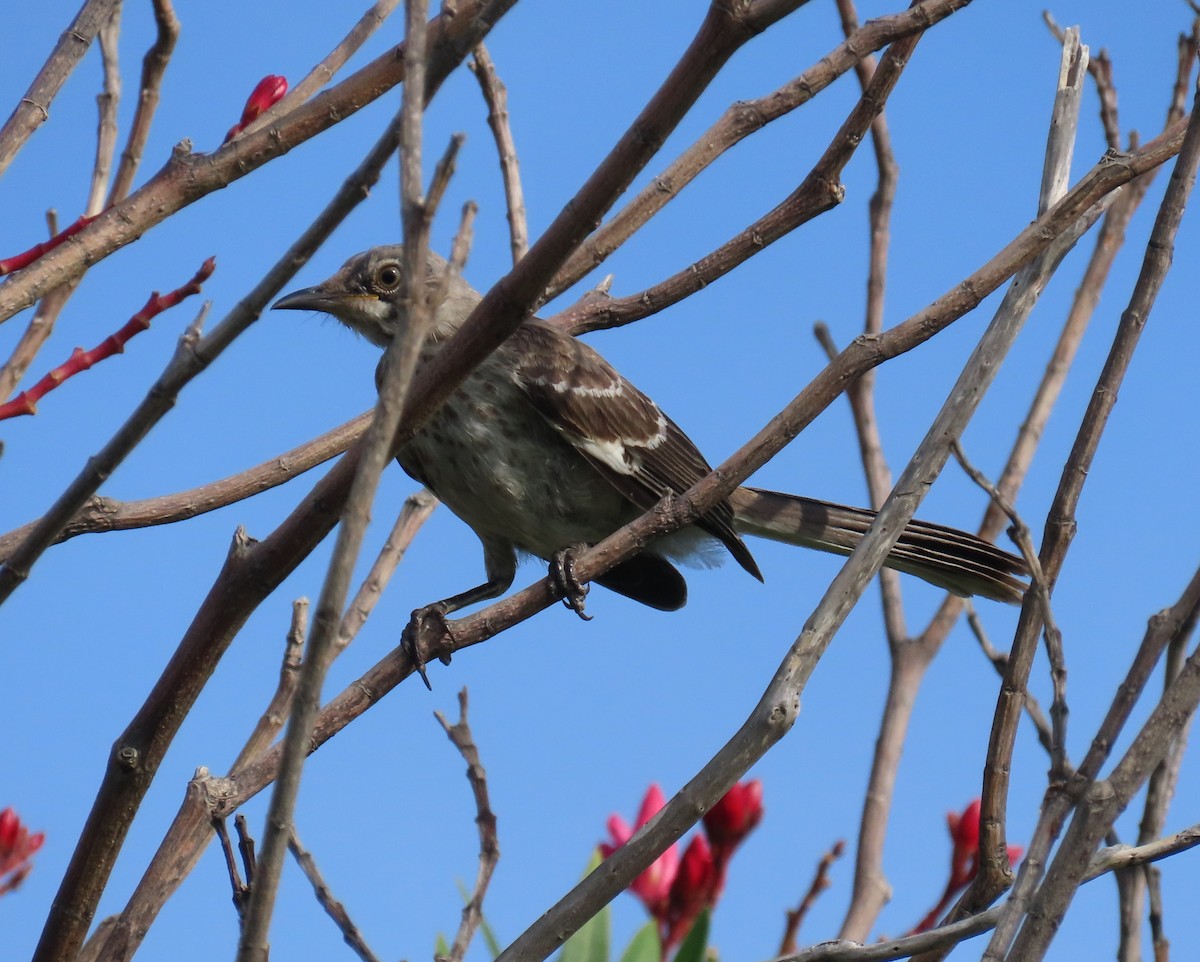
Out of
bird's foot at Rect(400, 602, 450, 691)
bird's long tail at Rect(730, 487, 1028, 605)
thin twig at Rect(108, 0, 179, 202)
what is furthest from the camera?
bird's long tail at Rect(730, 487, 1028, 605)

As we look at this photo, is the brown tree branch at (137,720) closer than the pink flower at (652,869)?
Yes

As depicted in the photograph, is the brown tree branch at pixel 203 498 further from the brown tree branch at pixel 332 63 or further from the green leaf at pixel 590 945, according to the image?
the green leaf at pixel 590 945

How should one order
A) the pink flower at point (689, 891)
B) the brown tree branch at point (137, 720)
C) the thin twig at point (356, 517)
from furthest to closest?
the pink flower at point (689, 891) → the brown tree branch at point (137, 720) → the thin twig at point (356, 517)

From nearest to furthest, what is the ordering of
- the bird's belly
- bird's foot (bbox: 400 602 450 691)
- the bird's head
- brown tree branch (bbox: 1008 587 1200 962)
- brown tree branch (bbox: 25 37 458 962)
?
brown tree branch (bbox: 1008 587 1200 962), brown tree branch (bbox: 25 37 458 962), bird's foot (bbox: 400 602 450 691), the bird's belly, the bird's head

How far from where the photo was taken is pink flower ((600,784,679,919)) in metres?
3.95

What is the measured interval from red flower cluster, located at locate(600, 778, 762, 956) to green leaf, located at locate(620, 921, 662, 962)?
0.10 meters

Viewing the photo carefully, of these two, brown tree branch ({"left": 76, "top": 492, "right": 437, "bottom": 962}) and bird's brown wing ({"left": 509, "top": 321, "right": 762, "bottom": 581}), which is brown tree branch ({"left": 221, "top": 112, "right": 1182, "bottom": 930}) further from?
bird's brown wing ({"left": 509, "top": 321, "right": 762, "bottom": 581})

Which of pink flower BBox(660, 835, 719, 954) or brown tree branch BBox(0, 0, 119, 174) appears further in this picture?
pink flower BBox(660, 835, 719, 954)

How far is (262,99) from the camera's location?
10.9ft

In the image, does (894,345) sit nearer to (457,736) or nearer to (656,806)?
(457,736)

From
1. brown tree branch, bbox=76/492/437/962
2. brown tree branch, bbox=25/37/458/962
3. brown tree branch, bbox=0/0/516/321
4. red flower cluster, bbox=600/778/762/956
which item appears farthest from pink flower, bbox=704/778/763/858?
brown tree branch, bbox=0/0/516/321

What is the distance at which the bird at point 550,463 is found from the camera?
5129mm

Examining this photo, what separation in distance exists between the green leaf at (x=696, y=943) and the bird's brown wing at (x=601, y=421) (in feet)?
6.10

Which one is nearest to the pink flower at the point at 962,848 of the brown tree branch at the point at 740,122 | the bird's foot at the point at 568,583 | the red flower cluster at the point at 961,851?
the red flower cluster at the point at 961,851
